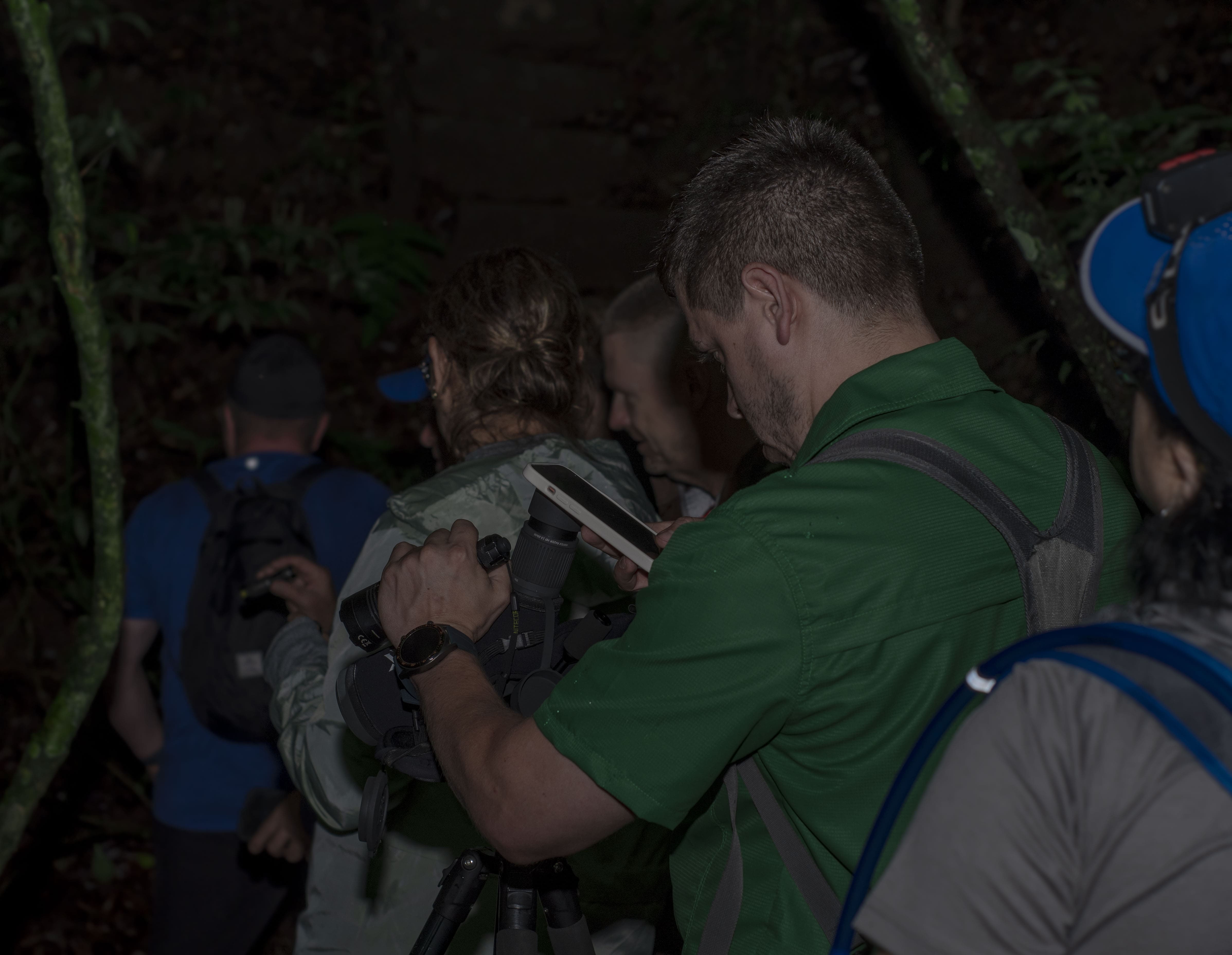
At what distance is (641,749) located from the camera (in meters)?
1.17

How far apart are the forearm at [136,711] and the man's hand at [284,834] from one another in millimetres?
973

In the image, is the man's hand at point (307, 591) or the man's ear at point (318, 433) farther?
the man's ear at point (318, 433)

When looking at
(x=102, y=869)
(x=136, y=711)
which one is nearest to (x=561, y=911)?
(x=136, y=711)

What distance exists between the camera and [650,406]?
3.38m

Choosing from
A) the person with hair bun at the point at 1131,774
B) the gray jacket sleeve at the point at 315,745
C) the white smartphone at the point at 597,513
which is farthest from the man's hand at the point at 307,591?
the person with hair bun at the point at 1131,774

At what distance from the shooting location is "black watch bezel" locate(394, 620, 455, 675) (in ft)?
4.84

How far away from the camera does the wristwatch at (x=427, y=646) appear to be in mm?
1477

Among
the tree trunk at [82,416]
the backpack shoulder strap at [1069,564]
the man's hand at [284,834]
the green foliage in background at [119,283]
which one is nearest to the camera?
the backpack shoulder strap at [1069,564]

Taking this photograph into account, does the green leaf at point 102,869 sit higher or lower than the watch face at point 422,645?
lower

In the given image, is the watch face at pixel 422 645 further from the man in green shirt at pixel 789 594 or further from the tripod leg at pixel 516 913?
the tripod leg at pixel 516 913

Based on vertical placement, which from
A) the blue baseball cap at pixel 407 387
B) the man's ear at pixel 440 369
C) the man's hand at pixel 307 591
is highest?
the man's ear at pixel 440 369

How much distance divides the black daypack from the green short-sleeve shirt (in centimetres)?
210

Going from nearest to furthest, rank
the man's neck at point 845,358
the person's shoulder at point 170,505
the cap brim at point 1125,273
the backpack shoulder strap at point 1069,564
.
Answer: the cap brim at point 1125,273
the backpack shoulder strap at point 1069,564
the man's neck at point 845,358
the person's shoulder at point 170,505

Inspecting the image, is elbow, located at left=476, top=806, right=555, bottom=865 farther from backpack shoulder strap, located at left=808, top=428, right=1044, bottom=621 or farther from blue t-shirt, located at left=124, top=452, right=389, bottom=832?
blue t-shirt, located at left=124, top=452, right=389, bottom=832
